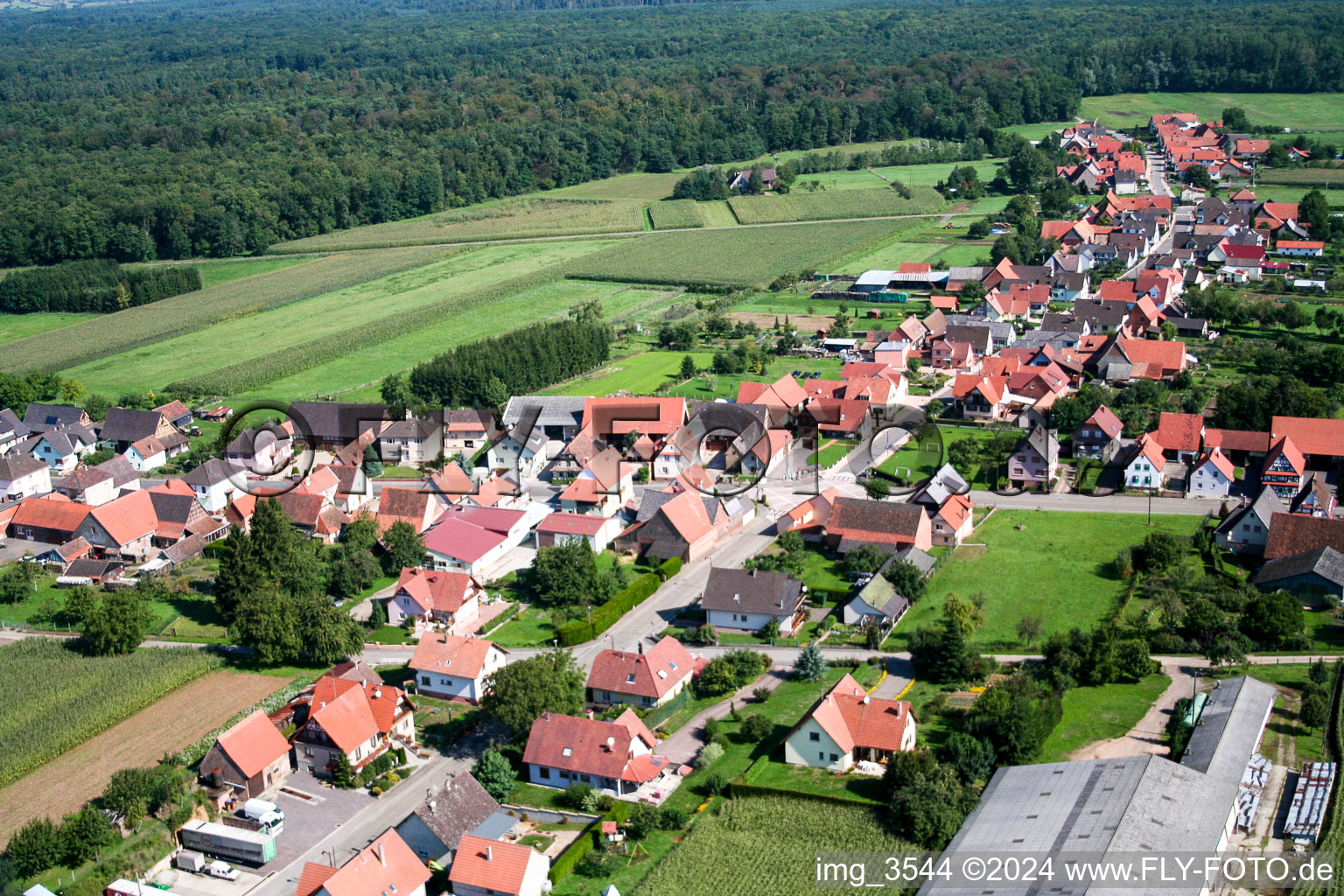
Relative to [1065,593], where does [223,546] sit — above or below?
above

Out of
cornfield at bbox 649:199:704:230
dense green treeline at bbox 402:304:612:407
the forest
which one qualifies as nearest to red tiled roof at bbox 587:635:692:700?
dense green treeline at bbox 402:304:612:407

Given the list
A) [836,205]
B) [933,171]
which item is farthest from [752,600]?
[933,171]

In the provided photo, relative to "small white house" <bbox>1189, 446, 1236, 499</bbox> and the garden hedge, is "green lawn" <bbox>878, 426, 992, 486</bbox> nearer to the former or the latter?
"small white house" <bbox>1189, 446, 1236, 499</bbox>

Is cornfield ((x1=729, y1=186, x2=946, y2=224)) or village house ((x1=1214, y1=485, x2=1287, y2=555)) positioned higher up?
cornfield ((x1=729, y1=186, x2=946, y2=224))

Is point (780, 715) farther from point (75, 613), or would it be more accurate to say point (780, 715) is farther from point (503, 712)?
point (75, 613)

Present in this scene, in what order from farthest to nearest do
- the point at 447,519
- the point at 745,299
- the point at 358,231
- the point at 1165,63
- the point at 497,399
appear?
the point at 1165,63, the point at 358,231, the point at 745,299, the point at 497,399, the point at 447,519

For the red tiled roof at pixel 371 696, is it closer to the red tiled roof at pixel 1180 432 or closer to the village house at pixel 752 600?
the village house at pixel 752 600

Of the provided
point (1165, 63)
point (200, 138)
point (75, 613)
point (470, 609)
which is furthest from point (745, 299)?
point (1165, 63)
